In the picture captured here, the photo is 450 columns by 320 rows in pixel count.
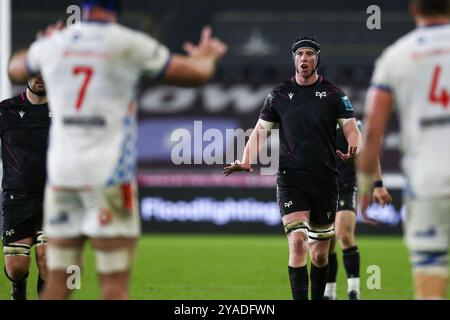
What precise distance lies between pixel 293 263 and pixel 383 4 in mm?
20554

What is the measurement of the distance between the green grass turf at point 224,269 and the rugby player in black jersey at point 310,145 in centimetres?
179

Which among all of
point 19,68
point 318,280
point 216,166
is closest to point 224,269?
point 318,280

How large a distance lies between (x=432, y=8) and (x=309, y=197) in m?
4.34

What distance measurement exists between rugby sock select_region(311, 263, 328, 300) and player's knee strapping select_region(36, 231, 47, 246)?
9.07ft

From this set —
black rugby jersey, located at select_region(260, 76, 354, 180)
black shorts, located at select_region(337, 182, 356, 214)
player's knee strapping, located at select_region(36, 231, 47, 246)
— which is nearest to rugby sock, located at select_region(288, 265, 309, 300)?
black rugby jersey, located at select_region(260, 76, 354, 180)

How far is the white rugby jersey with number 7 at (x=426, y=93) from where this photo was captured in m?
6.14

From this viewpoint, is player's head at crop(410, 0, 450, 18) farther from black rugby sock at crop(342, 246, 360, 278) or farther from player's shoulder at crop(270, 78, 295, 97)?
black rugby sock at crop(342, 246, 360, 278)

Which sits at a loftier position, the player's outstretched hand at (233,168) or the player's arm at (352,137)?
the player's arm at (352,137)

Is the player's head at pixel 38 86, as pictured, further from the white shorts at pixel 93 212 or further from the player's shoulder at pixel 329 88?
the white shorts at pixel 93 212

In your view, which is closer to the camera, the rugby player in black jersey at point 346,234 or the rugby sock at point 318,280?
Answer: the rugby sock at point 318,280

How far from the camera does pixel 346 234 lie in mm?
12000

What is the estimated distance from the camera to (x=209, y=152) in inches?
872

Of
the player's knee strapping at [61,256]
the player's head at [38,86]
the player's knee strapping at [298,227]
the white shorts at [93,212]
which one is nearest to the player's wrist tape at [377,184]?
the player's knee strapping at [298,227]
